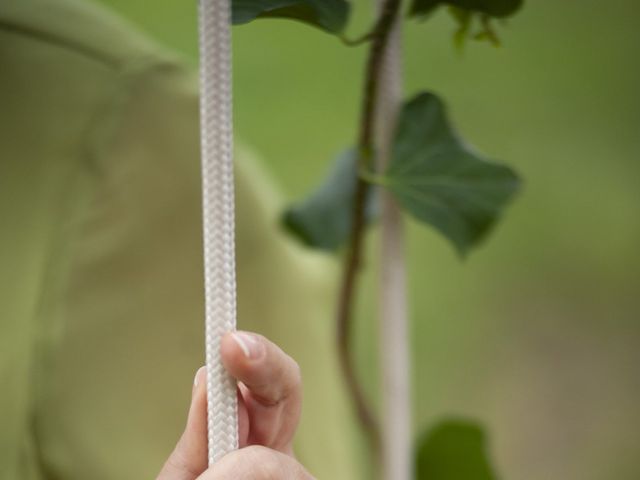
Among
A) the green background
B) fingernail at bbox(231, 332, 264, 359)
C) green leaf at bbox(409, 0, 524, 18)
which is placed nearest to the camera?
fingernail at bbox(231, 332, 264, 359)

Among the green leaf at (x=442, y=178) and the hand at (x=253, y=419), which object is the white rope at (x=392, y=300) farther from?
the hand at (x=253, y=419)

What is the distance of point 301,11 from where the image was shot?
0.37 meters

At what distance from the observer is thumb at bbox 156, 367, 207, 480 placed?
30cm

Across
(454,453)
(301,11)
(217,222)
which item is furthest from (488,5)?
(454,453)

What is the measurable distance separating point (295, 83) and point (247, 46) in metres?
0.07

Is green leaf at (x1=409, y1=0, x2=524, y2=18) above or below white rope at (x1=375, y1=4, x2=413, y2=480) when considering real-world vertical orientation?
above

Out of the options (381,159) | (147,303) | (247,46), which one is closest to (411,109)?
(381,159)

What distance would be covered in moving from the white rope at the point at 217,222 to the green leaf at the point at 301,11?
0.19 feet

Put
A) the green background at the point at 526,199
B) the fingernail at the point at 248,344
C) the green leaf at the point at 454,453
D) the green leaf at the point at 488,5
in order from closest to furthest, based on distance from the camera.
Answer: the fingernail at the point at 248,344
the green leaf at the point at 488,5
the green leaf at the point at 454,453
the green background at the point at 526,199

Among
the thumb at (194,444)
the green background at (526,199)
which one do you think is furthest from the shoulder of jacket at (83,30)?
the green background at (526,199)

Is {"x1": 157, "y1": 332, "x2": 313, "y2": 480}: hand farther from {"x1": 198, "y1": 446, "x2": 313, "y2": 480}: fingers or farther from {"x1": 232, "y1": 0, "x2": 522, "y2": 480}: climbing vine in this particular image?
{"x1": 232, "y1": 0, "x2": 522, "y2": 480}: climbing vine

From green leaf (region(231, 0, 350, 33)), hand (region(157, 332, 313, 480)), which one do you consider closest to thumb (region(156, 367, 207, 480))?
hand (region(157, 332, 313, 480))

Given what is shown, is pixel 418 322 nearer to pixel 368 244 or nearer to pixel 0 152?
pixel 368 244

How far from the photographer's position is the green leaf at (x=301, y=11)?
337 mm
